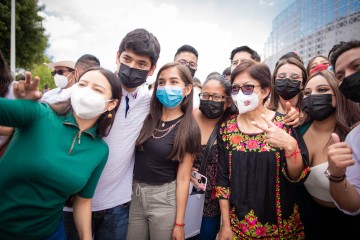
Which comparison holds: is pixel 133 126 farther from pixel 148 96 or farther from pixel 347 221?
pixel 347 221

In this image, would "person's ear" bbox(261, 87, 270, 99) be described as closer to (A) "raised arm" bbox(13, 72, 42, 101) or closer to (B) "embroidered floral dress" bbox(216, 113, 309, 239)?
(B) "embroidered floral dress" bbox(216, 113, 309, 239)

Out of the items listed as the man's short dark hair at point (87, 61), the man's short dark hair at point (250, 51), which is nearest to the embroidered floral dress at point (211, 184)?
the man's short dark hair at point (250, 51)

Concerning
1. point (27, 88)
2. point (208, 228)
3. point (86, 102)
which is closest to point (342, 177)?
point (208, 228)

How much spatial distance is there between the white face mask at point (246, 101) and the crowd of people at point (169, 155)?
19mm

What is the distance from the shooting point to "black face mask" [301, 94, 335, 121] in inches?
82.0

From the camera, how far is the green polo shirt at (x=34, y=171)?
4.72 ft

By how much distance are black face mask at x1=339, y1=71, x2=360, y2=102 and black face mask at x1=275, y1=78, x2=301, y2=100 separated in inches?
48.9

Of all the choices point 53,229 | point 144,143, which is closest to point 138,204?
point 144,143

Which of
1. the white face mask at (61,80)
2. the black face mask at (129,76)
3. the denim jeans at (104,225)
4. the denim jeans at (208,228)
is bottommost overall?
the denim jeans at (208,228)

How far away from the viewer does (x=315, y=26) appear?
505 inches

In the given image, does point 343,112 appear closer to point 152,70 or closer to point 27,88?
point 152,70

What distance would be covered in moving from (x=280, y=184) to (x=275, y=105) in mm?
1636

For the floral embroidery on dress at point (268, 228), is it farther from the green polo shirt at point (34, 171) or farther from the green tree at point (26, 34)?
the green tree at point (26, 34)

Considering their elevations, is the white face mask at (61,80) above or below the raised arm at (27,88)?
above
